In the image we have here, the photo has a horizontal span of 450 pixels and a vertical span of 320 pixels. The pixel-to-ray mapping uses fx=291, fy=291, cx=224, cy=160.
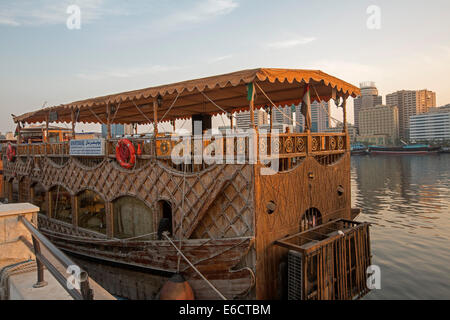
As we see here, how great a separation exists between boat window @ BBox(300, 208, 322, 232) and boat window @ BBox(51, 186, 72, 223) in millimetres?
10497

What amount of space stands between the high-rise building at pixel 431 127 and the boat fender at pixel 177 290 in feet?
442

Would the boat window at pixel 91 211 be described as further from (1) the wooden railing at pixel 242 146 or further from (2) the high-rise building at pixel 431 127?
(2) the high-rise building at pixel 431 127

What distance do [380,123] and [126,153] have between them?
459ft

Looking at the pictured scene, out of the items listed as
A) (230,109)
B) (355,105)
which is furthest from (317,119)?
(230,109)

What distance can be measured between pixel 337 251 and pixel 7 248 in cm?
752

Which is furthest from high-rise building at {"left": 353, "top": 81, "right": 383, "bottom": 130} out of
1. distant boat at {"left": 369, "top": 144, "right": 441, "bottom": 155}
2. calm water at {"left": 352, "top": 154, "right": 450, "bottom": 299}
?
calm water at {"left": 352, "top": 154, "right": 450, "bottom": 299}

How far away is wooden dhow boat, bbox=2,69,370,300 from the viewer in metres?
7.18

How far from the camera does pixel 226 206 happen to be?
24.8ft

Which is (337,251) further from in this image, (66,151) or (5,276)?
(66,151)

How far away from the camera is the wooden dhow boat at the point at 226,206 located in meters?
7.18

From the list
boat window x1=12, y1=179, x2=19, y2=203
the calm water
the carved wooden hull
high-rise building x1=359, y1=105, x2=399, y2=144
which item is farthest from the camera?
high-rise building x1=359, y1=105, x2=399, y2=144

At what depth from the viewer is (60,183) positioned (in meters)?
13.2

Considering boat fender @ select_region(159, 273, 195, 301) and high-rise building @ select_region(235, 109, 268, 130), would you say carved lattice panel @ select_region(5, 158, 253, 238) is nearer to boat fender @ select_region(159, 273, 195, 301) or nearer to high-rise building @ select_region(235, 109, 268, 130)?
boat fender @ select_region(159, 273, 195, 301)

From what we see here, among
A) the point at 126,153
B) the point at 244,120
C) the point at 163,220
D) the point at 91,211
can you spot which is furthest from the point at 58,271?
the point at 244,120
